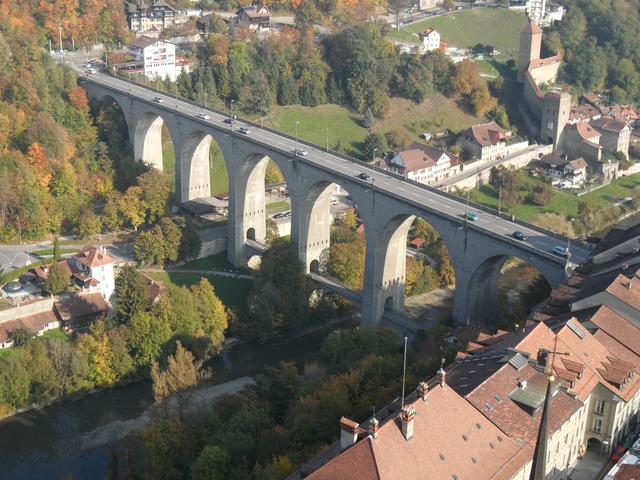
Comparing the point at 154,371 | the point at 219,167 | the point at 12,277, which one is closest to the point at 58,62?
the point at 219,167

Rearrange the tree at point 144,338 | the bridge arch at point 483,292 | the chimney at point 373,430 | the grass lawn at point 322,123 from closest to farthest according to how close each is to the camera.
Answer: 1. the chimney at point 373,430
2. the bridge arch at point 483,292
3. the tree at point 144,338
4. the grass lawn at point 322,123

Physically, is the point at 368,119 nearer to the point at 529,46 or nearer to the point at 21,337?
the point at 529,46

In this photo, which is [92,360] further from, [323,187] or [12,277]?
[323,187]

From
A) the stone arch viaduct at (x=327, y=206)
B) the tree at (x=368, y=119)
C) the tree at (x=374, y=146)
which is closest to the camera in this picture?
the stone arch viaduct at (x=327, y=206)

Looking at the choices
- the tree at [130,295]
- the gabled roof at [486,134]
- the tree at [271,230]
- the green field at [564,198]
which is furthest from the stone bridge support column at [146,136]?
the gabled roof at [486,134]

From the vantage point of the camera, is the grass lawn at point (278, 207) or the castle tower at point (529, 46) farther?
the castle tower at point (529, 46)

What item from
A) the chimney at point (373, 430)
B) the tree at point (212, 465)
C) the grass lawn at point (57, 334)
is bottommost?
the grass lawn at point (57, 334)

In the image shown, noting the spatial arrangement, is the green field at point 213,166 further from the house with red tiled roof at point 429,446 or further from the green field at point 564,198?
the house with red tiled roof at point 429,446
